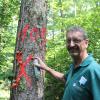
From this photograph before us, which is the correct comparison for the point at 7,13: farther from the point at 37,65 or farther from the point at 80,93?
the point at 80,93

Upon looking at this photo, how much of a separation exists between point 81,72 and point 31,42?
138cm

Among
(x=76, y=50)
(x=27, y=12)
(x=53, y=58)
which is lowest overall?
(x=53, y=58)

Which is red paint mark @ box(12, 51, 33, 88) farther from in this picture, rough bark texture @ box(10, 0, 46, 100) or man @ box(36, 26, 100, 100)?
man @ box(36, 26, 100, 100)

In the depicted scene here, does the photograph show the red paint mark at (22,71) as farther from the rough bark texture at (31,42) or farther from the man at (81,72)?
the man at (81,72)

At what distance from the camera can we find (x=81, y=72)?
3688 millimetres

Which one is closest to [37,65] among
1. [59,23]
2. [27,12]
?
[27,12]

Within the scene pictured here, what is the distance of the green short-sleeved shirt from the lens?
3514mm

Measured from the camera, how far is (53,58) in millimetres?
13484

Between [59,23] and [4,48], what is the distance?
336cm

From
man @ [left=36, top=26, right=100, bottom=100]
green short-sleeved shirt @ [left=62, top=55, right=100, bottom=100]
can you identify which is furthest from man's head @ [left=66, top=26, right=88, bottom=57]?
green short-sleeved shirt @ [left=62, top=55, right=100, bottom=100]

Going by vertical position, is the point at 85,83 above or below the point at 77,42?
below

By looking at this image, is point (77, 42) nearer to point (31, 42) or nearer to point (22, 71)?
point (31, 42)

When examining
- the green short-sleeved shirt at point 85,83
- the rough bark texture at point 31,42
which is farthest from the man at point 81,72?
the rough bark texture at point 31,42

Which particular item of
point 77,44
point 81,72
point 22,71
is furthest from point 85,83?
point 22,71
